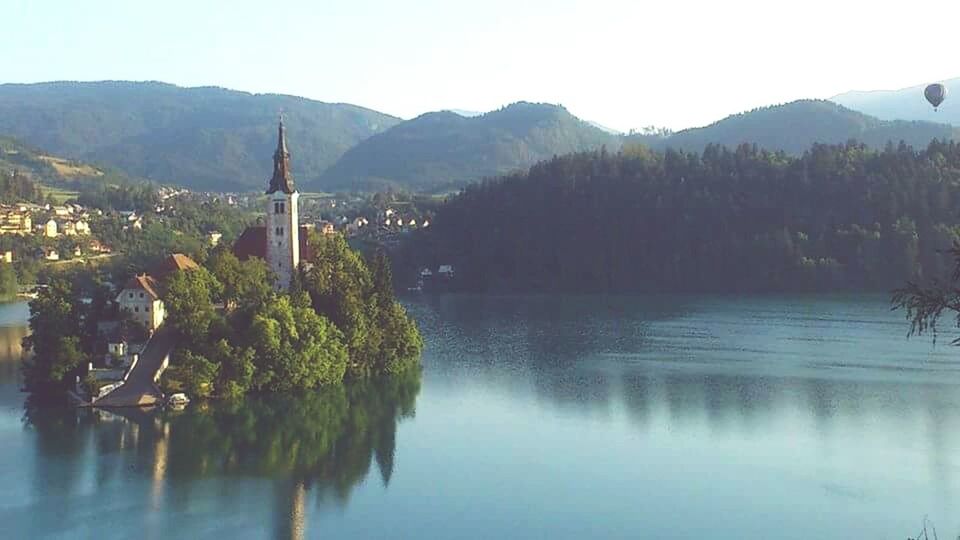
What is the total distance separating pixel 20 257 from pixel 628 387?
57.8 metres

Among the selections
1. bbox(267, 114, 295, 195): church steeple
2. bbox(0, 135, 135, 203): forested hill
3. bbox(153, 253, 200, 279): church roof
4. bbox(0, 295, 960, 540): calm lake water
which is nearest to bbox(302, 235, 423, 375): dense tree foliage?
bbox(0, 295, 960, 540): calm lake water

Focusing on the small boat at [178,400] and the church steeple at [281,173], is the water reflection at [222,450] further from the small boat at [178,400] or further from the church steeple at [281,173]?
the church steeple at [281,173]

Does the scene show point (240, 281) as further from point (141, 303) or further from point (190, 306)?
point (141, 303)

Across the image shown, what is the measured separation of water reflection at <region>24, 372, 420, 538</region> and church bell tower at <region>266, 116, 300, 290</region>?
8.03 metres

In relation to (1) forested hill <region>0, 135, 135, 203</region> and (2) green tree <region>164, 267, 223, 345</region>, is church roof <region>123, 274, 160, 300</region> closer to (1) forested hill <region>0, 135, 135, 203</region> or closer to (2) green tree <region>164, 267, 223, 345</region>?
(2) green tree <region>164, 267, 223, 345</region>

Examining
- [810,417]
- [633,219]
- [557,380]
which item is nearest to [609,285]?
[633,219]

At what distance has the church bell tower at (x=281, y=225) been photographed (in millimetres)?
Result: 42656

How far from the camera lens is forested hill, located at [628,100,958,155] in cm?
14250

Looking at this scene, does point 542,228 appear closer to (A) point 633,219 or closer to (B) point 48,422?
(A) point 633,219

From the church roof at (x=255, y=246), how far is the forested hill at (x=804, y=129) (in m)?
106

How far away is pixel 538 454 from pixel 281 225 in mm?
18108

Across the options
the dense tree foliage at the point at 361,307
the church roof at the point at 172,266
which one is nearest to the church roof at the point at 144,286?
the church roof at the point at 172,266

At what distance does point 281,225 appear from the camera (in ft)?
140

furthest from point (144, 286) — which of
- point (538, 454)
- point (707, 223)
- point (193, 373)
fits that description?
point (707, 223)
